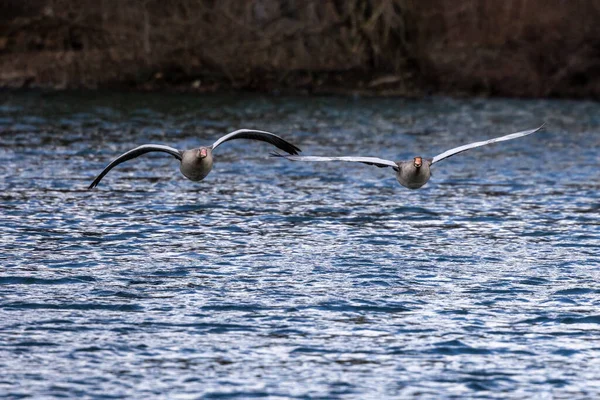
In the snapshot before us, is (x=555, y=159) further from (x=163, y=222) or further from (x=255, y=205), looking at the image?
(x=163, y=222)

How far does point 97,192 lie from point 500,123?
64.5ft

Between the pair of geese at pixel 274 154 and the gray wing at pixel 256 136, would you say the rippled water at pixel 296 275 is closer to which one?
the pair of geese at pixel 274 154

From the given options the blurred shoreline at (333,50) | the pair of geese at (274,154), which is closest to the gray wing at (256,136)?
the pair of geese at (274,154)

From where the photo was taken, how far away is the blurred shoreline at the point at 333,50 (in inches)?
2148

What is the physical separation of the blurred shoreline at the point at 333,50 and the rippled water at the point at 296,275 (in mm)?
19512

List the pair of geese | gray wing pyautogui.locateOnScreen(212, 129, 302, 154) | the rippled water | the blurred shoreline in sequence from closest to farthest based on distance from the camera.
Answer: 1. the rippled water
2. gray wing pyautogui.locateOnScreen(212, 129, 302, 154)
3. the pair of geese
4. the blurred shoreline

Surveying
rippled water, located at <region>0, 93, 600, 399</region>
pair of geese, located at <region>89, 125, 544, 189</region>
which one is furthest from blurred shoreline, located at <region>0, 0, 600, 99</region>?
pair of geese, located at <region>89, 125, 544, 189</region>

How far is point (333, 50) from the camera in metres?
55.1

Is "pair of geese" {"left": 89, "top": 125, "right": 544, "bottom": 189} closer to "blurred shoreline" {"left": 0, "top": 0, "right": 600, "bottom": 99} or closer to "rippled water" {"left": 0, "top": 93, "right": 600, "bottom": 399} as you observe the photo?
"rippled water" {"left": 0, "top": 93, "right": 600, "bottom": 399}

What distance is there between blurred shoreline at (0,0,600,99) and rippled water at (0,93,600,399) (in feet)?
64.0

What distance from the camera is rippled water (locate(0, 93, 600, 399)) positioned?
13.4 metres

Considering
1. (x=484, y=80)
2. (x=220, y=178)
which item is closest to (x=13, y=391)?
(x=220, y=178)

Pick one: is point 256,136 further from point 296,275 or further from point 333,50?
point 333,50

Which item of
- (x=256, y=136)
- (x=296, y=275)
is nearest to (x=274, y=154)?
(x=256, y=136)
